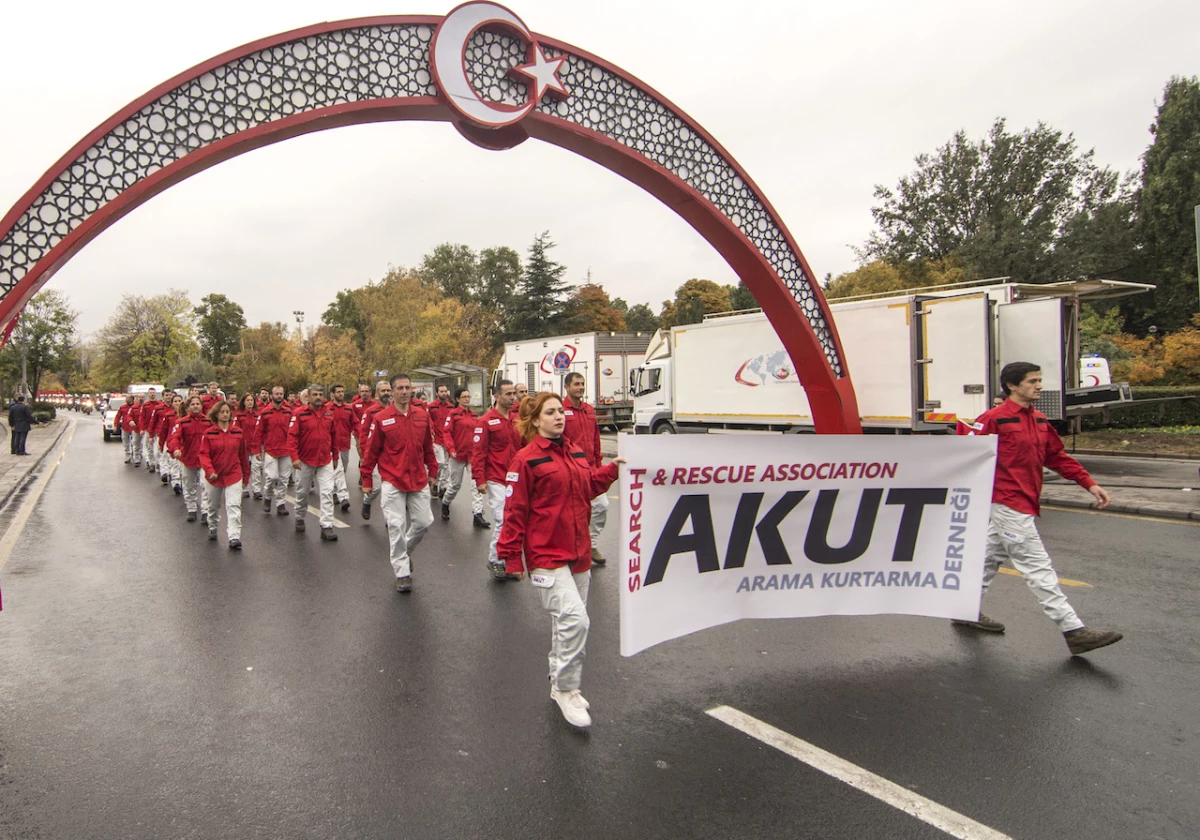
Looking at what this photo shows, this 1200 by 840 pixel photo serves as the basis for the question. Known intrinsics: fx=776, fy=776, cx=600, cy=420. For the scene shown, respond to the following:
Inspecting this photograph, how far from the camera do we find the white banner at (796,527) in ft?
15.0

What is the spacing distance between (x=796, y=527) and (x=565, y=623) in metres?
1.72

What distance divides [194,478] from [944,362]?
12.1m

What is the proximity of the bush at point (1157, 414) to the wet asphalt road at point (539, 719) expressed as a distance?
1660 centimetres

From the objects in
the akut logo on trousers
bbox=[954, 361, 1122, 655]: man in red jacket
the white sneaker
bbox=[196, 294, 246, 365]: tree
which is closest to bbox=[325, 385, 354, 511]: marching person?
the akut logo on trousers

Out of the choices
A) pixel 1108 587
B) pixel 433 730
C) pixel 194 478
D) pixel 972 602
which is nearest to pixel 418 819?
pixel 433 730

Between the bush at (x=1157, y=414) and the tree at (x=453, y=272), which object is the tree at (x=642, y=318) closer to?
the tree at (x=453, y=272)

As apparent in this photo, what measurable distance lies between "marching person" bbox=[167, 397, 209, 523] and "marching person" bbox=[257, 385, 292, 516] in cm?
82

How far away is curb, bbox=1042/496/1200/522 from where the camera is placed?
967 cm

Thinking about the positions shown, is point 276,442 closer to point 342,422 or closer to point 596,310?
point 342,422

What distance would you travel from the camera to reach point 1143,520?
32.1 ft

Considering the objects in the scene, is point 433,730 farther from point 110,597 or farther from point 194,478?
point 194,478

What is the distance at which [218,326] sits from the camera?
8994cm

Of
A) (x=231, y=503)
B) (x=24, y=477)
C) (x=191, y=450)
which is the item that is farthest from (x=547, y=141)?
(x=24, y=477)

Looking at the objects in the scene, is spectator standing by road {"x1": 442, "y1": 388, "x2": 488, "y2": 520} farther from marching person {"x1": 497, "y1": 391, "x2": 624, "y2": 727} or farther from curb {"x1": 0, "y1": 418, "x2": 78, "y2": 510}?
curb {"x1": 0, "y1": 418, "x2": 78, "y2": 510}
